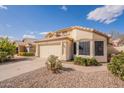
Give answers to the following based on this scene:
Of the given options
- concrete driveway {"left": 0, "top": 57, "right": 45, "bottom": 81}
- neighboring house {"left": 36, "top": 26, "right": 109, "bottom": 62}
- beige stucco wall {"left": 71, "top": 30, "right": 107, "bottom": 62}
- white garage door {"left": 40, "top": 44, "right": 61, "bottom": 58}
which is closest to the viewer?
concrete driveway {"left": 0, "top": 57, "right": 45, "bottom": 81}

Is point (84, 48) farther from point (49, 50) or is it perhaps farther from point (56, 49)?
point (49, 50)

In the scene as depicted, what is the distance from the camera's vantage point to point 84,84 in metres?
7.36

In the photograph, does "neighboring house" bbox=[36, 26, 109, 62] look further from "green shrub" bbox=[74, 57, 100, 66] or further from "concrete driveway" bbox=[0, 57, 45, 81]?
"concrete driveway" bbox=[0, 57, 45, 81]

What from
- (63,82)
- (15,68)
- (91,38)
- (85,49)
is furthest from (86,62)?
(15,68)

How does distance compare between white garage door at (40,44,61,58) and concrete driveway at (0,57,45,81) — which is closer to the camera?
concrete driveway at (0,57,45,81)

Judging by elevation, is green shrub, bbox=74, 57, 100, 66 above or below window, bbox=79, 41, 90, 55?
below

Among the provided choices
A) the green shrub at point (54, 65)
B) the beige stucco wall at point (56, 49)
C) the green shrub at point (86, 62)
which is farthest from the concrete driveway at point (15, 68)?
the green shrub at point (86, 62)

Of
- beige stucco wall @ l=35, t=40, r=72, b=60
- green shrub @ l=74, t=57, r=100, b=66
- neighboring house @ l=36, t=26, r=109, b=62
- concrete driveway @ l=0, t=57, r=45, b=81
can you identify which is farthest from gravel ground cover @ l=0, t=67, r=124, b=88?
beige stucco wall @ l=35, t=40, r=72, b=60

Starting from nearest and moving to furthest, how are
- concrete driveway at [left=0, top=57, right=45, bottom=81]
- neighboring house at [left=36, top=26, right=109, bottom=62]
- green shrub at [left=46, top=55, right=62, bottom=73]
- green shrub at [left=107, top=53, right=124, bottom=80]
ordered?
1. green shrub at [left=107, top=53, right=124, bottom=80]
2. concrete driveway at [left=0, top=57, right=45, bottom=81]
3. green shrub at [left=46, top=55, right=62, bottom=73]
4. neighboring house at [left=36, top=26, right=109, bottom=62]

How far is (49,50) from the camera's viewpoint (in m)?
18.2

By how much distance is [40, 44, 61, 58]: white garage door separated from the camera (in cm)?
1669
